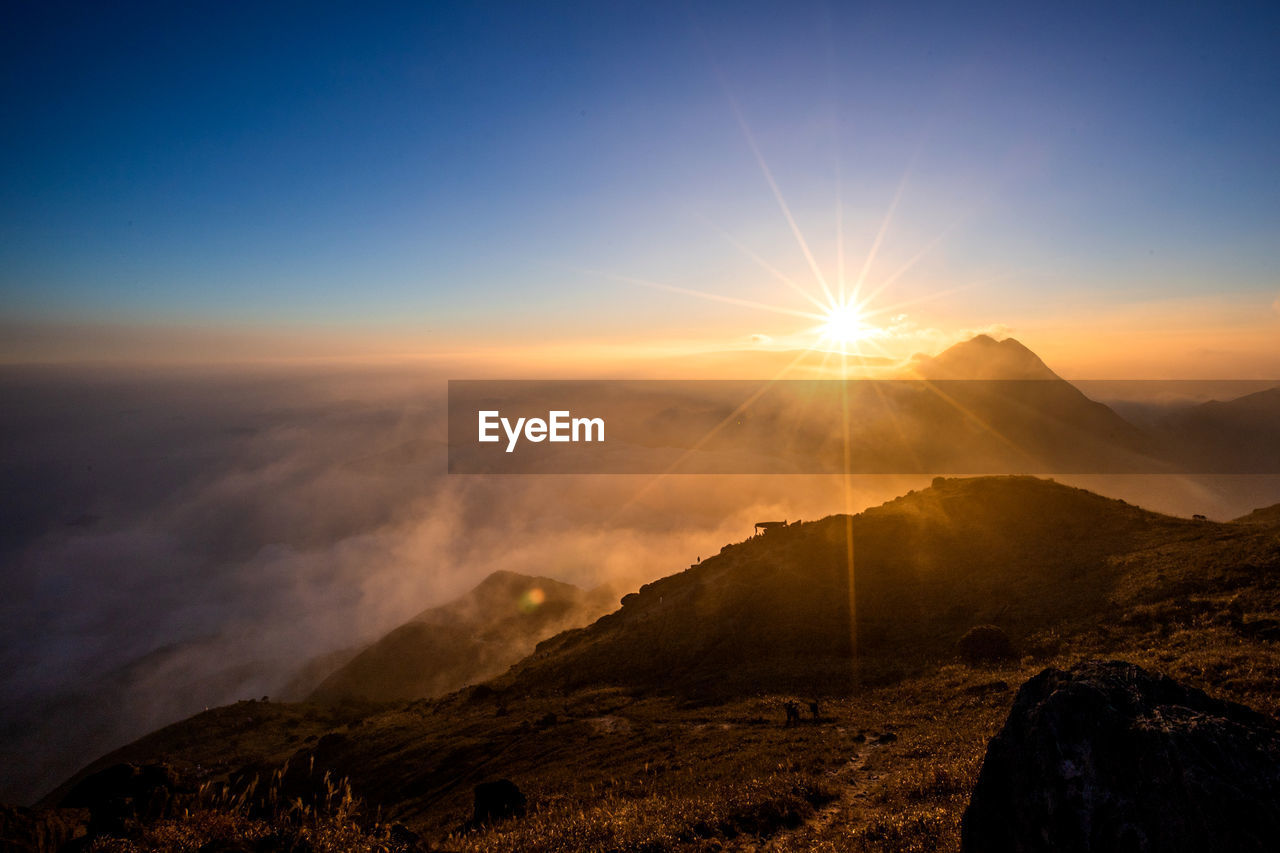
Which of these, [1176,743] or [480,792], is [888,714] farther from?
[1176,743]

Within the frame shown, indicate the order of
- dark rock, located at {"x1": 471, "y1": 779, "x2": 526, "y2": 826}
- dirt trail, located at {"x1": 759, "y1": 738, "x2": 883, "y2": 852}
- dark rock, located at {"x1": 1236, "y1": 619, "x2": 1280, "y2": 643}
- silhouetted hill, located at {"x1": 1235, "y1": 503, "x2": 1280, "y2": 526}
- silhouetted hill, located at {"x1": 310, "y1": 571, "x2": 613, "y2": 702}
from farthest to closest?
silhouetted hill, located at {"x1": 310, "y1": 571, "x2": 613, "y2": 702} < silhouetted hill, located at {"x1": 1235, "y1": 503, "x2": 1280, "y2": 526} < dark rock, located at {"x1": 1236, "y1": 619, "x2": 1280, "y2": 643} < dark rock, located at {"x1": 471, "y1": 779, "x2": 526, "y2": 826} < dirt trail, located at {"x1": 759, "y1": 738, "x2": 883, "y2": 852}

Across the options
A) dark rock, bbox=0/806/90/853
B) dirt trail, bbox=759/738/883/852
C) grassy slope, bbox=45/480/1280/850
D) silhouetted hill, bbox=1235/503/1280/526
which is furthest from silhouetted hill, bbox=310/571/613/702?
dark rock, bbox=0/806/90/853

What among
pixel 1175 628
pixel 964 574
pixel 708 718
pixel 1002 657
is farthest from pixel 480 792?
pixel 964 574

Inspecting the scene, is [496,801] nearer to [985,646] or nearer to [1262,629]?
[985,646]

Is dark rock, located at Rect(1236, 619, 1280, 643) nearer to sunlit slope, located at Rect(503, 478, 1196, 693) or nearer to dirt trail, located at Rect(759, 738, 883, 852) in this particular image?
sunlit slope, located at Rect(503, 478, 1196, 693)

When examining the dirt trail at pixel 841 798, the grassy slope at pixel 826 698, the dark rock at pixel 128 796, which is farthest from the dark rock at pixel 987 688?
the dark rock at pixel 128 796

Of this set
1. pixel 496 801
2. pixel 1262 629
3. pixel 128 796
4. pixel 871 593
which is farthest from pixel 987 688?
pixel 128 796

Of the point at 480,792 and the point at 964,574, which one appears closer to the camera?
the point at 480,792

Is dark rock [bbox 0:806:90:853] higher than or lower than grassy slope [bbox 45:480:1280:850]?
higher
